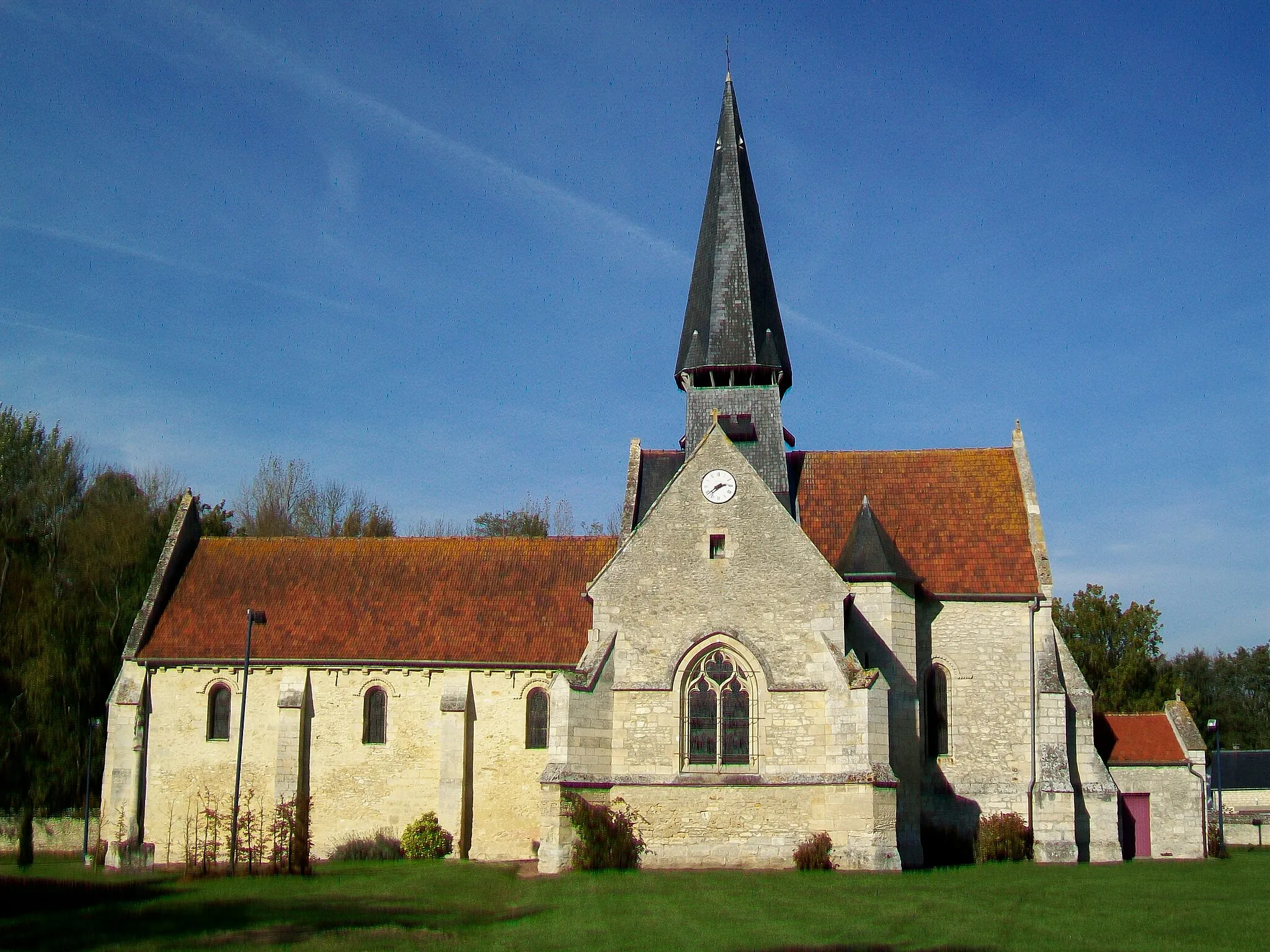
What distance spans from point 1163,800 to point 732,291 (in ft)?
50.9

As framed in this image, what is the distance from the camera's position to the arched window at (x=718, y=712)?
24.4m

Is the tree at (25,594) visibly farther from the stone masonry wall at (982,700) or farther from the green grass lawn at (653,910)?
Result: the stone masonry wall at (982,700)

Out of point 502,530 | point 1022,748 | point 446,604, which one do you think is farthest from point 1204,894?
point 502,530

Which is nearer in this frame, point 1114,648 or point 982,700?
point 982,700

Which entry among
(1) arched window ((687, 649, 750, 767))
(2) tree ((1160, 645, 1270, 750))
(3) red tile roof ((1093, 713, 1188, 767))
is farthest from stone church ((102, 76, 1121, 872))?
(2) tree ((1160, 645, 1270, 750))

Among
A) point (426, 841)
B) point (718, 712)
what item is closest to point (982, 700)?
point (718, 712)

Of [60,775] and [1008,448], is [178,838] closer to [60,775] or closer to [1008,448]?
[60,775]

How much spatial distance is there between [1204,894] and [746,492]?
1077 cm

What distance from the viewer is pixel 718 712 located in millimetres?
24531

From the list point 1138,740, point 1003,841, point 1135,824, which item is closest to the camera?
point 1003,841

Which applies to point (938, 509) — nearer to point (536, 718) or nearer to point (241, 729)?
point (536, 718)

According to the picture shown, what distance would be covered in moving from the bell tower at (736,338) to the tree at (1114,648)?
18.9m

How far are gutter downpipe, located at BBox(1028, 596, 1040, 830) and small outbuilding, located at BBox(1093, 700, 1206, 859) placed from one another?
3.72 meters

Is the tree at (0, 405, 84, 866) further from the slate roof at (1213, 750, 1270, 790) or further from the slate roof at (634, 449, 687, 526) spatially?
the slate roof at (1213, 750, 1270, 790)
